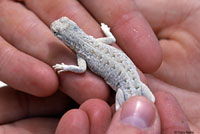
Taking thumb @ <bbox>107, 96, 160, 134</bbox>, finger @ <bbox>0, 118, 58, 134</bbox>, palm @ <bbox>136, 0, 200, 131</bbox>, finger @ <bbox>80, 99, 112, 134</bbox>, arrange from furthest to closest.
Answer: palm @ <bbox>136, 0, 200, 131</bbox> → finger @ <bbox>0, 118, 58, 134</bbox> → finger @ <bbox>80, 99, 112, 134</bbox> → thumb @ <bbox>107, 96, 160, 134</bbox>

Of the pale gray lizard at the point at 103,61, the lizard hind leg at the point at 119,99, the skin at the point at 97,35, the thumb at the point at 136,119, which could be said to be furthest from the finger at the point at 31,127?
the thumb at the point at 136,119

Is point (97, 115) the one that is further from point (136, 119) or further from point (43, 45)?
point (43, 45)

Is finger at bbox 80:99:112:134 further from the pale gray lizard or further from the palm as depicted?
the palm

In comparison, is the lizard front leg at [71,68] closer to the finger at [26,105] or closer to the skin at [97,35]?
the skin at [97,35]

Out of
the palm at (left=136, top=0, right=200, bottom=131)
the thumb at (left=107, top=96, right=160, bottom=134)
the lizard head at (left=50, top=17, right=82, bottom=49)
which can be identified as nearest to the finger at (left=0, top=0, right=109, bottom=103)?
the lizard head at (left=50, top=17, right=82, bottom=49)

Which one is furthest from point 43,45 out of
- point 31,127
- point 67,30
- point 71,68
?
point 31,127
